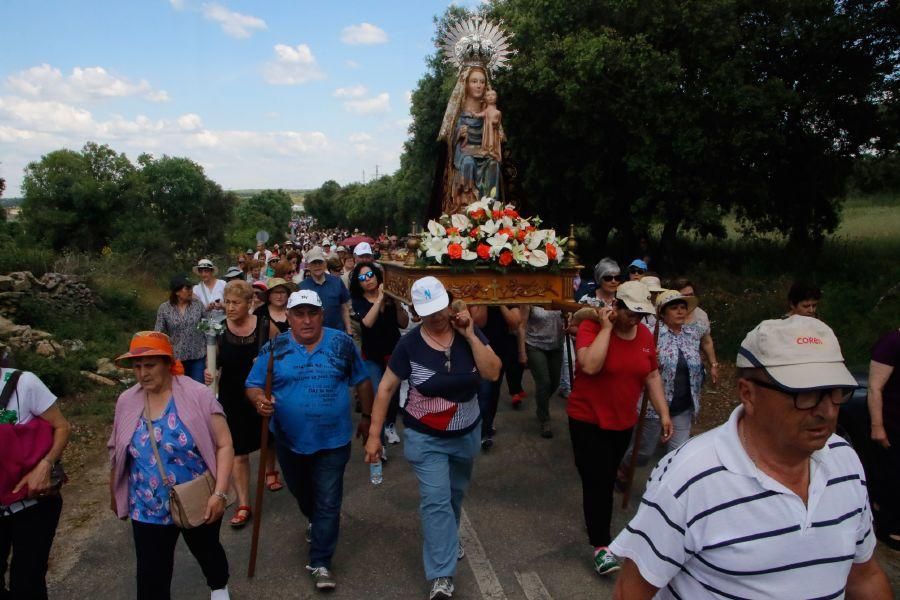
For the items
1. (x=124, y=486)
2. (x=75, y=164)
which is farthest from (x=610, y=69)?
(x=75, y=164)

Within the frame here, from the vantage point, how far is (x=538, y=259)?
5.37 metres

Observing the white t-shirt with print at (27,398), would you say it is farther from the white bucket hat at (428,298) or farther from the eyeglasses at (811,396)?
the eyeglasses at (811,396)

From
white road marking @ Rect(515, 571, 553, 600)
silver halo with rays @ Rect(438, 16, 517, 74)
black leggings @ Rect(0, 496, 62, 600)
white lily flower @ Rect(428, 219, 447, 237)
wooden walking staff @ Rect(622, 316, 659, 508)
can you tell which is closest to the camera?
black leggings @ Rect(0, 496, 62, 600)

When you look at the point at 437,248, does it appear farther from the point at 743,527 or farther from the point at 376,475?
the point at 743,527

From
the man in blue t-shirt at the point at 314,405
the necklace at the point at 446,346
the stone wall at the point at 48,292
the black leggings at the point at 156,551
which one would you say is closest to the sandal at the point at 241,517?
the man in blue t-shirt at the point at 314,405

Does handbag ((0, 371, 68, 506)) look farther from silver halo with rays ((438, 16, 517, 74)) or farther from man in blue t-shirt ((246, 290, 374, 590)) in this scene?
silver halo with rays ((438, 16, 517, 74))

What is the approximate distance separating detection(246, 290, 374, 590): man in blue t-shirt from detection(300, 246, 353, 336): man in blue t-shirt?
2789 mm

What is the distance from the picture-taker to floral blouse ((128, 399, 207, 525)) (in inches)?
138

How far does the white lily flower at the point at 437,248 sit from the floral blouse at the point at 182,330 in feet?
9.44

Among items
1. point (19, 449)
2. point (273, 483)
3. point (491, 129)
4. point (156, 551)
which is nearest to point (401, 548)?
point (273, 483)

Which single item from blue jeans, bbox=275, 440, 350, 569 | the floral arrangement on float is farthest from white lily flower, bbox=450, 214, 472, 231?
blue jeans, bbox=275, 440, 350, 569

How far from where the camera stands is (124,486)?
3.57m

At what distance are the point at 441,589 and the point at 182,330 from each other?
3995 mm

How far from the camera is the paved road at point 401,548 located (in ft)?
14.4
